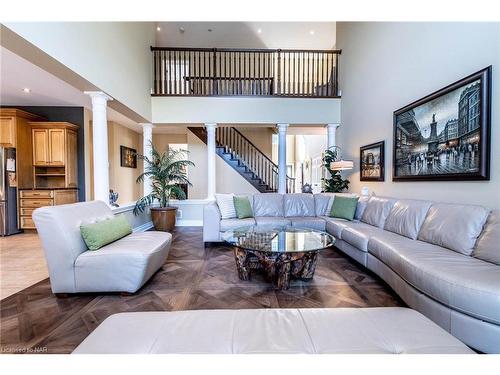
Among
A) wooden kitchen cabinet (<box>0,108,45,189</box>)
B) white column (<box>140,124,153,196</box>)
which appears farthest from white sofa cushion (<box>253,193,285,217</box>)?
wooden kitchen cabinet (<box>0,108,45,189</box>)

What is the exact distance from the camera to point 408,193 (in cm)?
339

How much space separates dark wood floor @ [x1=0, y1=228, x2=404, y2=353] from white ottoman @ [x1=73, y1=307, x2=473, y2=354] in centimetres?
88

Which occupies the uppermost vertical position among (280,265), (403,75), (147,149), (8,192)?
(403,75)

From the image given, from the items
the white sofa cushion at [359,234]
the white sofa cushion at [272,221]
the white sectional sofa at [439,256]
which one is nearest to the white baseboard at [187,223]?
the white sofa cushion at [272,221]

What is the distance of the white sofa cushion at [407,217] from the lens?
2.67 metres

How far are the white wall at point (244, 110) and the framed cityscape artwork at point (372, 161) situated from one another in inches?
57.9

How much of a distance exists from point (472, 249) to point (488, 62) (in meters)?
1.74

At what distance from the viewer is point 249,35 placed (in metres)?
7.09

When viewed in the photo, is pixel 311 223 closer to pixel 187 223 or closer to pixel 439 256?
pixel 439 256

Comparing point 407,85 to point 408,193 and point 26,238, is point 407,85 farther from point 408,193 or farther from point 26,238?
point 26,238

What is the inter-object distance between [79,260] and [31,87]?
12.9 ft

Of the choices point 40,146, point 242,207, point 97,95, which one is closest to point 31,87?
point 40,146
